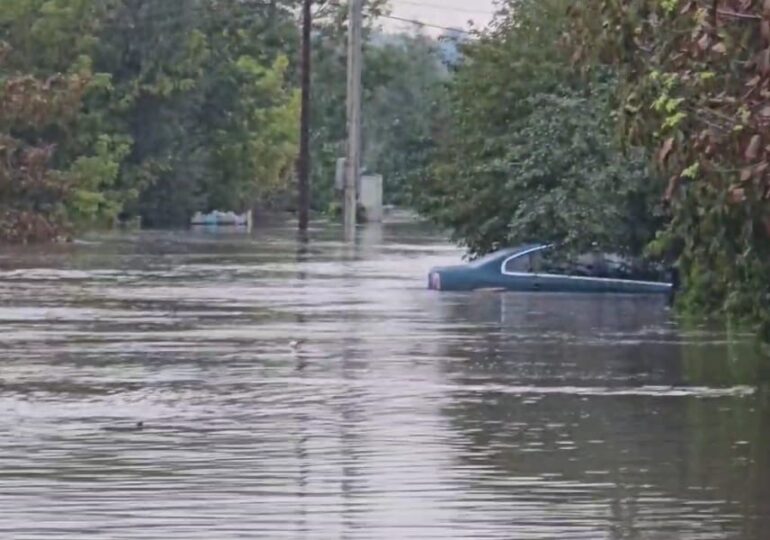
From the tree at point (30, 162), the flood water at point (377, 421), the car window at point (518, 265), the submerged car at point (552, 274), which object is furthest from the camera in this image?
the tree at point (30, 162)

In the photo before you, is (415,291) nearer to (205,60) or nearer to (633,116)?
(633,116)

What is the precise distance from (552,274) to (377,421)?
16974 mm

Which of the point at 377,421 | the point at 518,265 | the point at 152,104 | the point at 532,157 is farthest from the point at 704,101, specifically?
the point at 152,104

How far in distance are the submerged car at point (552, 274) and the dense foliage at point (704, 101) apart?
1269 cm

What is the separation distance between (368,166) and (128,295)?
264 ft

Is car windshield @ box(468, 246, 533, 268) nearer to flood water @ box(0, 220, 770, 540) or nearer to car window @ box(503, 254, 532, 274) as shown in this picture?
car window @ box(503, 254, 532, 274)

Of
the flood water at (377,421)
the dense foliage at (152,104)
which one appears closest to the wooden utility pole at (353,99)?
the dense foliage at (152,104)

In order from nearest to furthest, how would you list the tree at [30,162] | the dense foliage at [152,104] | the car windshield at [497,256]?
the car windshield at [497,256] < the tree at [30,162] < the dense foliage at [152,104]

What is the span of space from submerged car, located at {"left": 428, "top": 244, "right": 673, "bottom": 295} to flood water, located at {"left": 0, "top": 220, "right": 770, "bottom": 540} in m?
1.94

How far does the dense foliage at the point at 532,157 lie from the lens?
31.7m

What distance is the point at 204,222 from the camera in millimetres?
79312

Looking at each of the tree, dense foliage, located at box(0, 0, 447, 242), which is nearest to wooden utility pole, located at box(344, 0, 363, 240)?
dense foliage, located at box(0, 0, 447, 242)

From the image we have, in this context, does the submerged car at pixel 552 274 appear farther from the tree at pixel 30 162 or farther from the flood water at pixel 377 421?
the tree at pixel 30 162

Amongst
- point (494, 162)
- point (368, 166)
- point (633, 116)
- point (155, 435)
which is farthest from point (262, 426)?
point (368, 166)
